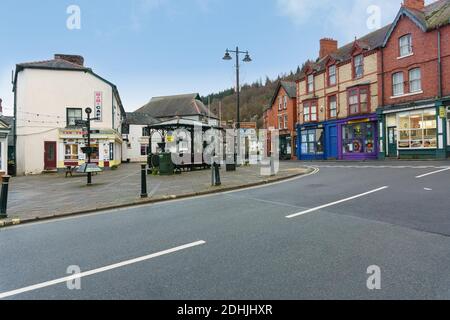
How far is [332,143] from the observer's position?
32.3 metres

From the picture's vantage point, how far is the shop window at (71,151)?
91.2ft

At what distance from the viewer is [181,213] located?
25.1 ft

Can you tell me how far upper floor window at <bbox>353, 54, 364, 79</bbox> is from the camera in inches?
1124

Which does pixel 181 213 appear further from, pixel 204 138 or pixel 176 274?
pixel 204 138

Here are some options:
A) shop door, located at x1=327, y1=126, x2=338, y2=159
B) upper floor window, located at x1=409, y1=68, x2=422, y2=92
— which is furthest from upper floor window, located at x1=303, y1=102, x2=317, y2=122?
upper floor window, located at x1=409, y1=68, x2=422, y2=92

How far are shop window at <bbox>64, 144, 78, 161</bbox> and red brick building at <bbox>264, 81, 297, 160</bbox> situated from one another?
2462 cm

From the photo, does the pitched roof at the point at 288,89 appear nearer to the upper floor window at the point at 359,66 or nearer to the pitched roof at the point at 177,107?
the upper floor window at the point at 359,66

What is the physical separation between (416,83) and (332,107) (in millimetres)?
9280

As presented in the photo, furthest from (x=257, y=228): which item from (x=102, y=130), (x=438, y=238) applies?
(x=102, y=130)

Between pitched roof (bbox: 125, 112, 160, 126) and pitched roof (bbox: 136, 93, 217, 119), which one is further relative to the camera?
pitched roof (bbox: 136, 93, 217, 119)

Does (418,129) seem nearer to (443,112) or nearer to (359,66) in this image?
(443,112)

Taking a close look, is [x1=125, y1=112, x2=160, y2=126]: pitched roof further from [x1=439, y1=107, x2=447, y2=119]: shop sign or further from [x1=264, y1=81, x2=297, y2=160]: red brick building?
[x1=439, y1=107, x2=447, y2=119]: shop sign

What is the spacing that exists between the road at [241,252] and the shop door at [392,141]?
19.4 m

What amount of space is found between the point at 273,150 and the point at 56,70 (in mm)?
28229
